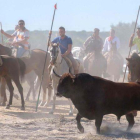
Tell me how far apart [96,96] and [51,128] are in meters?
1.53

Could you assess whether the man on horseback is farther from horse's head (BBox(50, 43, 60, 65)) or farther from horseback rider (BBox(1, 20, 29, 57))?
horse's head (BBox(50, 43, 60, 65))

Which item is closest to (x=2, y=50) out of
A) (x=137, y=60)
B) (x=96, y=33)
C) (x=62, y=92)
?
Result: (x=96, y=33)

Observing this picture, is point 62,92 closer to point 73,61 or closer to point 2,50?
point 73,61

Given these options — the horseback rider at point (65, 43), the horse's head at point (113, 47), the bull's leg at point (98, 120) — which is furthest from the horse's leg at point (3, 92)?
the horse's head at point (113, 47)

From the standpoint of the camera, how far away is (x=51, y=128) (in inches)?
458

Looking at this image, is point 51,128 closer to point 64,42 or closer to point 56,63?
point 56,63

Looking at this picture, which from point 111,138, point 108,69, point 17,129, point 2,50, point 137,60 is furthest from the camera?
point 108,69

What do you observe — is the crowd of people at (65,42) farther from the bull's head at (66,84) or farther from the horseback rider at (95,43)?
the bull's head at (66,84)

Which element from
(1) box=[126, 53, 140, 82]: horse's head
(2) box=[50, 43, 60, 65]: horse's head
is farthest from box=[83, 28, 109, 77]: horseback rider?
(1) box=[126, 53, 140, 82]: horse's head

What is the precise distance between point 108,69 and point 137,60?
31.5 ft

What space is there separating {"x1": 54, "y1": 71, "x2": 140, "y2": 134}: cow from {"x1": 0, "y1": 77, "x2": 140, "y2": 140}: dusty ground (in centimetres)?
51

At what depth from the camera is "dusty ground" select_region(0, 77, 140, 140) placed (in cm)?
1053

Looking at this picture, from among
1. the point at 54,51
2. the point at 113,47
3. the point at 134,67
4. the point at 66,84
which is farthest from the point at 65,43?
the point at 113,47

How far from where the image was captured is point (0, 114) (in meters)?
14.3
